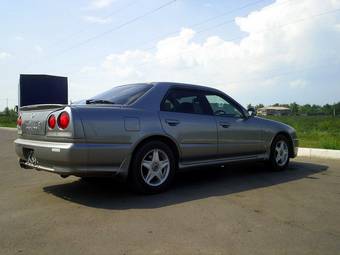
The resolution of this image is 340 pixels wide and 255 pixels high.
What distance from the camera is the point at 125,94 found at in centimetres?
563

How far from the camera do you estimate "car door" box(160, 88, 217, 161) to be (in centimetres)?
557

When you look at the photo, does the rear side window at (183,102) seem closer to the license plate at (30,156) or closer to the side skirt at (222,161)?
the side skirt at (222,161)

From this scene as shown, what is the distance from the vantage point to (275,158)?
7.27 meters

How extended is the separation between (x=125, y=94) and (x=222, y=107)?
1.70 metres

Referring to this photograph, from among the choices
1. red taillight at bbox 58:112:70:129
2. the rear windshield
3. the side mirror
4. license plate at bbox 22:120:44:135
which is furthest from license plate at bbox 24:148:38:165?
the side mirror

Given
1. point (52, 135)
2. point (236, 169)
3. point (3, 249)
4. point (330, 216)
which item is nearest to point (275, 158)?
point (236, 169)

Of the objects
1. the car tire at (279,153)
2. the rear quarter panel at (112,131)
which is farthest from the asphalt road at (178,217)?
the car tire at (279,153)

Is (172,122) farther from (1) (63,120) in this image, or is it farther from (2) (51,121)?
(2) (51,121)

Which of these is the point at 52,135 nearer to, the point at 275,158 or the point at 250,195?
the point at 250,195

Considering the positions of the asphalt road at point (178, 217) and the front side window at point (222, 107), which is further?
the front side window at point (222, 107)

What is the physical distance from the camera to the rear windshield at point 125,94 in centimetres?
543

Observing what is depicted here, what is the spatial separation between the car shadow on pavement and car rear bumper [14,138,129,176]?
40 cm

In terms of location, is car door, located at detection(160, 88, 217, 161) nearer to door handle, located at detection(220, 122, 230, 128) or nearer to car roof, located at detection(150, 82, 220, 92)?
car roof, located at detection(150, 82, 220, 92)

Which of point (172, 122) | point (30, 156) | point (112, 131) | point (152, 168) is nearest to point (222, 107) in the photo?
point (172, 122)
